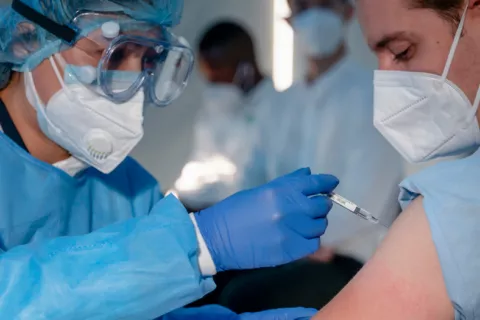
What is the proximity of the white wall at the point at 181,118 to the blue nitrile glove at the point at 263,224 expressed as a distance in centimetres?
179

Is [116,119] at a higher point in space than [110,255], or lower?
higher

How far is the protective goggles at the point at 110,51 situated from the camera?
1.17 m

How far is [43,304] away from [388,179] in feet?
4.44

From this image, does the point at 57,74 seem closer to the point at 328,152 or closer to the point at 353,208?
the point at 353,208

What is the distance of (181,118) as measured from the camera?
Result: 2.83m

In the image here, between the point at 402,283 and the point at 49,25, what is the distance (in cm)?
87

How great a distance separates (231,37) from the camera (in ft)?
8.92

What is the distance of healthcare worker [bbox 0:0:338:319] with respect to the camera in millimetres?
911

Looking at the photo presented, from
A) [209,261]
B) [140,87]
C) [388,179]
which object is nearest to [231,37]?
[388,179]

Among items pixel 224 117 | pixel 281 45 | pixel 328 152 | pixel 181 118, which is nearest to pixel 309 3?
pixel 281 45

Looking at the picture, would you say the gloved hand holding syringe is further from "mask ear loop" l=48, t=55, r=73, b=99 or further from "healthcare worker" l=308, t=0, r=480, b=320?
"mask ear loop" l=48, t=55, r=73, b=99

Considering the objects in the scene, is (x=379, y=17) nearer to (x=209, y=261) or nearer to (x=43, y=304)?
(x=209, y=261)

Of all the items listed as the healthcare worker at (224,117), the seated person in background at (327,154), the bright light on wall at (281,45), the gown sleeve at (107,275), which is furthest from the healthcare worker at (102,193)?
the bright light on wall at (281,45)

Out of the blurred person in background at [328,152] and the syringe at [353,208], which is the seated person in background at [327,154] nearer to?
the blurred person in background at [328,152]
